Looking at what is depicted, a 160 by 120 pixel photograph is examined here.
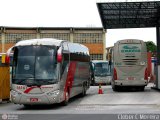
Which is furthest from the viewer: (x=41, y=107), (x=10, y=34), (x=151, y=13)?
(x=10, y=34)

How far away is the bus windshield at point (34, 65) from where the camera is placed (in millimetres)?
19984

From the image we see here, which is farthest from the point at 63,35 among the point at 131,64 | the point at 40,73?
the point at 40,73

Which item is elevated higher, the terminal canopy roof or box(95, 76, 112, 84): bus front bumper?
the terminal canopy roof

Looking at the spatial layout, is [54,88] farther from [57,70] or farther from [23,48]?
[23,48]

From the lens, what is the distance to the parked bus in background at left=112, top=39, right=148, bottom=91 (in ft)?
98.2

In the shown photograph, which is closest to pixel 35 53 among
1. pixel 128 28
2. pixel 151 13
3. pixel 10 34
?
pixel 151 13

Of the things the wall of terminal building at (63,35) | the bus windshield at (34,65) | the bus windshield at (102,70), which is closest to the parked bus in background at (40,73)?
the bus windshield at (34,65)

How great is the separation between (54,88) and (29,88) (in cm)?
106

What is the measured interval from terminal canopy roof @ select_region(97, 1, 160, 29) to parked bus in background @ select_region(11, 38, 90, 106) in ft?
26.6

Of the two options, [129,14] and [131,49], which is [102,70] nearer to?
[129,14]

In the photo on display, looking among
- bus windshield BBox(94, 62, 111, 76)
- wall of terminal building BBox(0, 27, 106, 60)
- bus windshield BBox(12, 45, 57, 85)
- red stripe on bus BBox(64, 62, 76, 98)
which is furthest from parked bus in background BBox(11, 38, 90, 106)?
wall of terminal building BBox(0, 27, 106, 60)

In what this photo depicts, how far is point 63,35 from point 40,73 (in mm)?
65649

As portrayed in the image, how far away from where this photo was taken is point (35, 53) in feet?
67.2

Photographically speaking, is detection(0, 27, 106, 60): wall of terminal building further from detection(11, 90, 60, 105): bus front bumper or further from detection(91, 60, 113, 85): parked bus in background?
detection(11, 90, 60, 105): bus front bumper
